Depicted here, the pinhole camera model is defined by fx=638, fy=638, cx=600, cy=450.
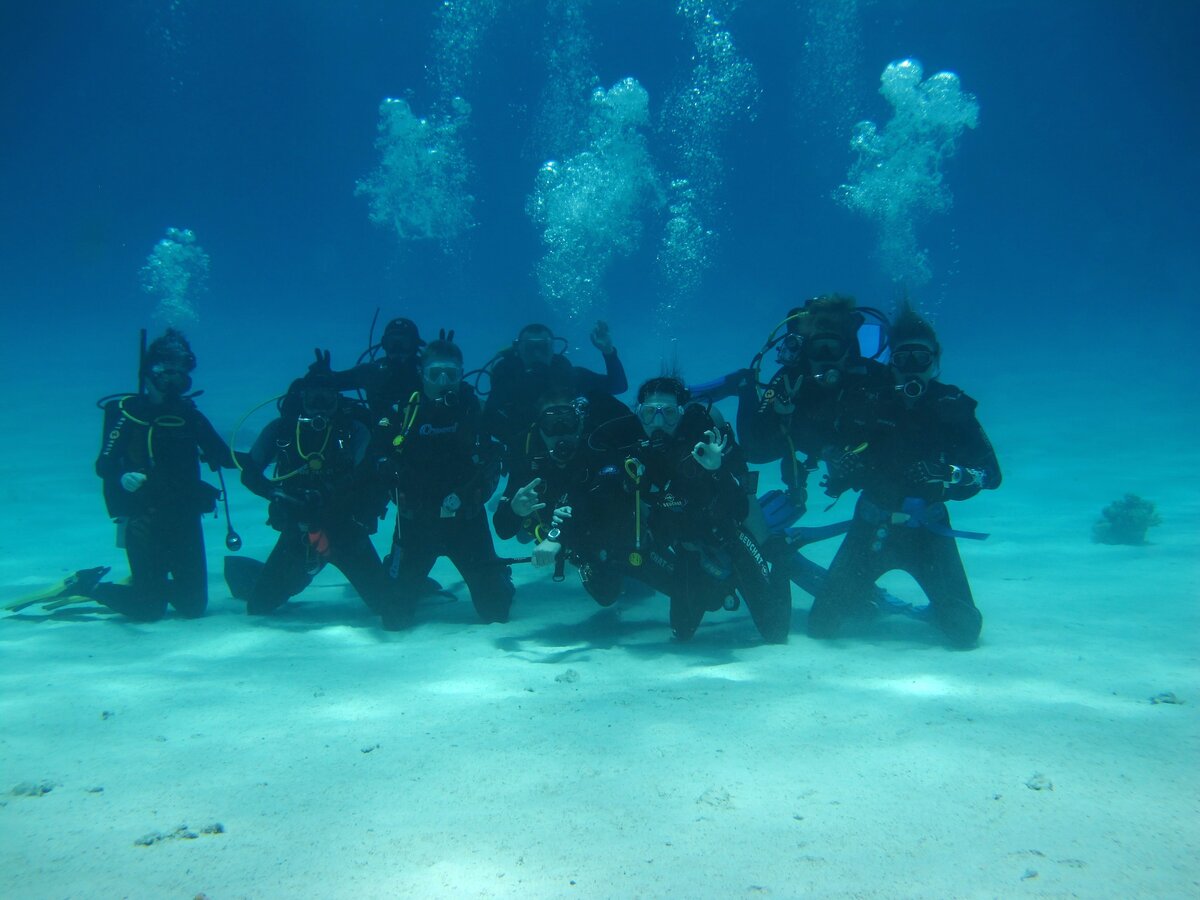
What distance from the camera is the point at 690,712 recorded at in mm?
4215

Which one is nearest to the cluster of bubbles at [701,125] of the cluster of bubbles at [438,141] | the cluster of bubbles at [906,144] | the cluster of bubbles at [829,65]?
Answer: the cluster of bubbles at [829,65]

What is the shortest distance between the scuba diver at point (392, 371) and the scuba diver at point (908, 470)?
503cm

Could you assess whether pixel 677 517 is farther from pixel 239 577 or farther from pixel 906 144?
pixel 906 144

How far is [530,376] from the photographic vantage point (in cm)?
820

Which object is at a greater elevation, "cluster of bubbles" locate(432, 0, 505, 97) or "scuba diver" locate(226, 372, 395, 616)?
"cluster of bubbles" locate(432, 0, 505, 97)

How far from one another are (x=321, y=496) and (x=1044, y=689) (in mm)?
6557

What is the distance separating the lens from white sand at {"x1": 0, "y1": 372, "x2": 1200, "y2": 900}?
259 centimetres

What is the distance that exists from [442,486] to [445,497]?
121mm

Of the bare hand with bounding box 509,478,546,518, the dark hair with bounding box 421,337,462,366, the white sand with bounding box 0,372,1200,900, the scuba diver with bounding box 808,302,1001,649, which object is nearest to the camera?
the white sand with bounding box 0,372,1200,900

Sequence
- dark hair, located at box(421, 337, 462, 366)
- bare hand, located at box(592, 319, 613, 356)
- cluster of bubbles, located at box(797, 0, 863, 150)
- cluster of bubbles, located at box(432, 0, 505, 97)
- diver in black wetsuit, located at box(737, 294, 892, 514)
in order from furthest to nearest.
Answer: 1. cluster of bubbles, located at box(797, 0, 863, 150)
2. cluster of bubbles, located at box(432, 0, 505, 97)
3. bare hand, located at box(592, 319, 613, 356)
4. dark hair, located at box(421, 337, 462, 366)
5. diver in black wetsuit, located at box(737, 294, 892, 514)

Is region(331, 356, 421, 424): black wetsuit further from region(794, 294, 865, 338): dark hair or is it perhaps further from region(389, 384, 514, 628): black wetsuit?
region(794, 294, 865, 338): dark hair

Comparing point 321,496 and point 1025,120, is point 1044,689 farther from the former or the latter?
point 1025,120

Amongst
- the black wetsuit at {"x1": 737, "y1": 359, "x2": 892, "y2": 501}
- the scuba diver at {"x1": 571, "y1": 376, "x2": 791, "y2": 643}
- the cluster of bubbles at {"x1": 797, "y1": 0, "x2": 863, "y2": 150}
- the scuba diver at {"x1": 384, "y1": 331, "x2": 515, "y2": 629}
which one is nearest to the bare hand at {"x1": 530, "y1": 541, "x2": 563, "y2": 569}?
the scuba diver at {"x1": 571, "y1": 376, "x2": 791, "y2": 643}

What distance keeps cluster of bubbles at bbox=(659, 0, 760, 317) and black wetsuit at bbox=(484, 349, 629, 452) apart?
5171 centimetres
